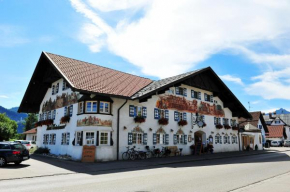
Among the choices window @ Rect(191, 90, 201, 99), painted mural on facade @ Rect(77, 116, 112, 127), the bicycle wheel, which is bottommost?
the bicycle wheel

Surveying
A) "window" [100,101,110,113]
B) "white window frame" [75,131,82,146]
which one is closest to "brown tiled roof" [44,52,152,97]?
"window" [100,101,110,113]

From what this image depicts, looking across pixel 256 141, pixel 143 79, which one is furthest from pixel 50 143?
pixel 256 141

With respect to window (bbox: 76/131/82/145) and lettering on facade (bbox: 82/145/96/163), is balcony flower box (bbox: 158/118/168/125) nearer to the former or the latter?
lettering on facade (bbox: 82/145/96/163)

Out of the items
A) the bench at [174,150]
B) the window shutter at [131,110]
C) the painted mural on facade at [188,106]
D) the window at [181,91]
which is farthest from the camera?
the window at [181,91]

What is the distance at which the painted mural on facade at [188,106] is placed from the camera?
25.4 meters

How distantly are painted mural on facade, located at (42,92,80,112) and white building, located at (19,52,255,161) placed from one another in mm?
92

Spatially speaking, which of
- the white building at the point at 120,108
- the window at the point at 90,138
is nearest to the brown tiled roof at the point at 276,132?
the white building at the point at 120,108

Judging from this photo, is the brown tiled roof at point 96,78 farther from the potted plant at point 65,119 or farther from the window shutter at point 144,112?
the potted plant at point 65,119

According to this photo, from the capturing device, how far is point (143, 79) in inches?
1151

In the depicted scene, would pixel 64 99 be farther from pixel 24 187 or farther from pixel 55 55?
pixel 24 187

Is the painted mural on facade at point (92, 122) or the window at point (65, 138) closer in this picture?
the painted mural on facade at point (92, 122)

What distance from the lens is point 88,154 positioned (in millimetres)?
18750

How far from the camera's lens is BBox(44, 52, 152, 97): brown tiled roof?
64.6ft

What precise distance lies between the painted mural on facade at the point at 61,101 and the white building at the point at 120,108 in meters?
0.09
